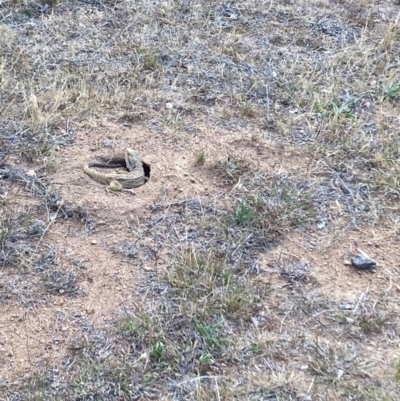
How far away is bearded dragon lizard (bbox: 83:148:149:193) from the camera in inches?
135

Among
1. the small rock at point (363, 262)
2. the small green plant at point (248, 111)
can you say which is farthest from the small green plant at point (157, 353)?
the small green plant at point (248, 111)

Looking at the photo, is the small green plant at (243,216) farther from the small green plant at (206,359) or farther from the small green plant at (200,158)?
the small green plant at (206,359)

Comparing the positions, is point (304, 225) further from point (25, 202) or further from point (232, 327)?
point (25, 202)

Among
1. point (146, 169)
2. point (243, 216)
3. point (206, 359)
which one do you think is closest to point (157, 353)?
point (206, 359)

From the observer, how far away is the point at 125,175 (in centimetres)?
344

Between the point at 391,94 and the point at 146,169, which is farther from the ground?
the point at 391,94

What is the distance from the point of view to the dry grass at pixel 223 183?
8.55 feet

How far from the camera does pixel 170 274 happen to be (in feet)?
9.67

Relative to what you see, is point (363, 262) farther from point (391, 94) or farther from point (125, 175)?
point (391, 94)

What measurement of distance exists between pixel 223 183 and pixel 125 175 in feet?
1.68

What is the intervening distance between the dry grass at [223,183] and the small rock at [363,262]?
184 mm

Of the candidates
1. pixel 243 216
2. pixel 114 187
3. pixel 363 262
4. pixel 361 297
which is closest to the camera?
pixel 361 297

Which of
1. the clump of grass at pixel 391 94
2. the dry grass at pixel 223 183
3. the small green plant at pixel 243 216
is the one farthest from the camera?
the clump of grass at pixel 391 94

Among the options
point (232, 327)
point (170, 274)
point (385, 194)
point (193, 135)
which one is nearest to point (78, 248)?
point (170, 274)
